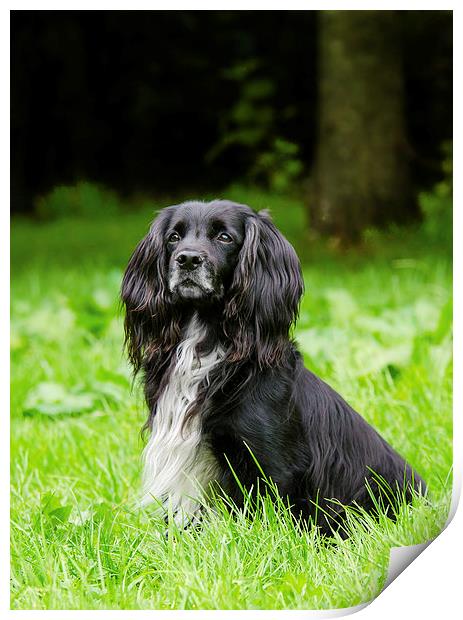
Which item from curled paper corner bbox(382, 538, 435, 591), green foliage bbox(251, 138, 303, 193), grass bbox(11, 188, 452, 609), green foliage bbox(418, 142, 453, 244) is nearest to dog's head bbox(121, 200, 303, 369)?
grass bbox(11, 188, 452, 609)

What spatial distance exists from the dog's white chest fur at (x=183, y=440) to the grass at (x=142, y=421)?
0.11 meters

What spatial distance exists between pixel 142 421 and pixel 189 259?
4.47 feet

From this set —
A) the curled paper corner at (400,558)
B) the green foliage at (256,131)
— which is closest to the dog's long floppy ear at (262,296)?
the curled paper corner at (400,558)

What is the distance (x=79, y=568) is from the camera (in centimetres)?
259

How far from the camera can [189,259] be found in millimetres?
2617

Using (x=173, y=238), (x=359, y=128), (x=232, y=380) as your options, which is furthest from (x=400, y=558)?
(x=359, y=128)

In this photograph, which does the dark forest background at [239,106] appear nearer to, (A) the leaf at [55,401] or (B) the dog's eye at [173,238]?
(A) the leaf at [55,401]

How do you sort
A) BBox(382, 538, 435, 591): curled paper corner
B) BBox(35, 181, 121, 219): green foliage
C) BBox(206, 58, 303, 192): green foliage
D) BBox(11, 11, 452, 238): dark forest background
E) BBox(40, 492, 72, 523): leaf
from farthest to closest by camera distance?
BBox(35, 181, 121, 219): green foliage < BBox(206, 58, 303, 192): green foliage < BBox(11, 11, 452, 238): dark forest background < BBox(40, 492, 72, 523): leaf < BBox(382, 538, 435, 591): curled paper corner

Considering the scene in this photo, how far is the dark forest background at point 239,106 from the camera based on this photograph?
512cm

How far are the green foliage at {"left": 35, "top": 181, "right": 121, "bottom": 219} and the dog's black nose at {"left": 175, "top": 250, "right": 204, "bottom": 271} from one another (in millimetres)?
4888

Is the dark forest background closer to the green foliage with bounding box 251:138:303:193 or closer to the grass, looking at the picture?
the green foliage with bounding box 251:138:303:193

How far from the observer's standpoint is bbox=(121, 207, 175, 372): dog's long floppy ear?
9.24ft

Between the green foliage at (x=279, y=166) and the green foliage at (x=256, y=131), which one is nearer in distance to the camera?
the green foliage at (x=279, y=166)
